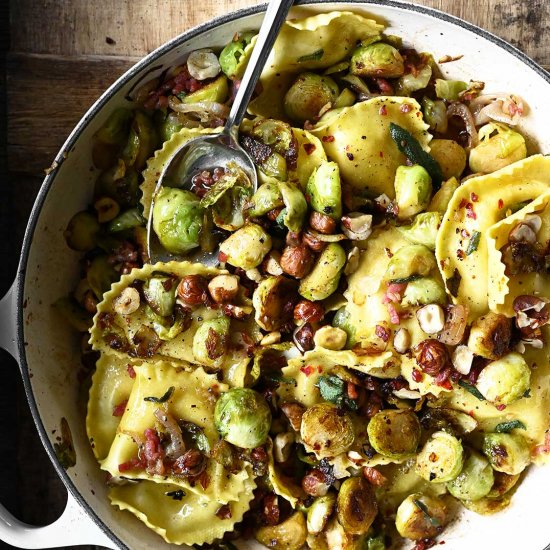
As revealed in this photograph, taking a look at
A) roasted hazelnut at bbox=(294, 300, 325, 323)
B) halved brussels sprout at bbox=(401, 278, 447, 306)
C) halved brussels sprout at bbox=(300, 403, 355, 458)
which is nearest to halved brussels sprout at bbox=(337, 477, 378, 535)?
halved brussels sprout at bbox=(300, 403, 355, 458)

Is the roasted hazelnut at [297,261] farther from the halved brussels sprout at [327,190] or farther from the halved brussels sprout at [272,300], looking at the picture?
the halved brussels sprout at [327,190]

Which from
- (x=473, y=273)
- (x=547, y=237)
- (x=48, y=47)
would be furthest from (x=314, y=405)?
(x=48, y=47)

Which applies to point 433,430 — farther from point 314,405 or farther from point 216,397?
point 216,397

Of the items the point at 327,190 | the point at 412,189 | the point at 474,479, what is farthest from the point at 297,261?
the point at 474,479

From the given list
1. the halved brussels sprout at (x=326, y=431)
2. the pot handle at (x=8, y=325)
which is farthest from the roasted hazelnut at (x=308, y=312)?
the pot handle at (x=8, y=325)

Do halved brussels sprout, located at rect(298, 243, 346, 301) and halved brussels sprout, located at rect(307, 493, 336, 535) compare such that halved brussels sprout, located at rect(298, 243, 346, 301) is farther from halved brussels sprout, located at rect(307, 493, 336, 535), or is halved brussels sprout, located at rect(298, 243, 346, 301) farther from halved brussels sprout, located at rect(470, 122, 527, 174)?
halved brussels sprout, located at rect(307, 493, 336, 535)

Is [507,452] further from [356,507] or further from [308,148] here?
[308,148]
